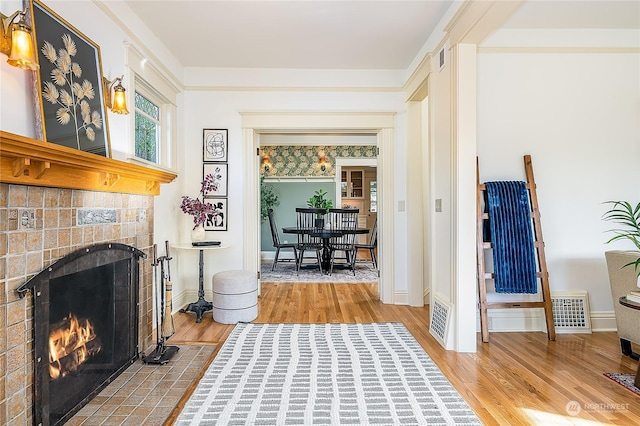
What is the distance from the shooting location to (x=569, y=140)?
292 centimetres

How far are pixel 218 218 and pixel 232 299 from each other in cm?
107

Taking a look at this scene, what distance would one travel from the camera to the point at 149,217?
2.64 m

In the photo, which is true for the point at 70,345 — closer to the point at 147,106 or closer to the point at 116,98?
the point at 116,98

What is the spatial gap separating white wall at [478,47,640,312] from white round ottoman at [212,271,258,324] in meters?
2.21

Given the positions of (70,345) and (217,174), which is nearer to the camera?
(70,345)

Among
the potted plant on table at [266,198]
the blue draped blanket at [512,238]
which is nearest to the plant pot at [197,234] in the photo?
the blue draped blanket at [512,238]

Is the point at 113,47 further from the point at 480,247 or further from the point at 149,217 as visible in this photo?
the point at 480,247

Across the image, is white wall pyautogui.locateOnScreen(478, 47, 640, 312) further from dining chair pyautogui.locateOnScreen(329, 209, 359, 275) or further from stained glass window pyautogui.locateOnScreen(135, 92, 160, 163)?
stained glass window pyautogui.locateOnScreen(135, 92, 160, 163)

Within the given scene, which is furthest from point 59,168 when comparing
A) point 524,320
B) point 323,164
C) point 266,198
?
point 323,164

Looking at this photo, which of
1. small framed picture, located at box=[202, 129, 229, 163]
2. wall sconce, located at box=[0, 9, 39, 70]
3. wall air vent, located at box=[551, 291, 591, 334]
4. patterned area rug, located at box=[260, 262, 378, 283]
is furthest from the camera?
patterned area rug, located at box=[260, 262, 378, 283]

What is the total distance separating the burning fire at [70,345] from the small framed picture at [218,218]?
190 cm

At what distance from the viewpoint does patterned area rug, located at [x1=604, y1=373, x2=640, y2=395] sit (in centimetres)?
194

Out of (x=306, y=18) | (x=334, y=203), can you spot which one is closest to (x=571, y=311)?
(x=306, y=18)

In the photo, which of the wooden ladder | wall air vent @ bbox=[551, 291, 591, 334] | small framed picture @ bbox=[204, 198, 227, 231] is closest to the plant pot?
small framed picture @ bbox=[204, 198, 227, 231]
